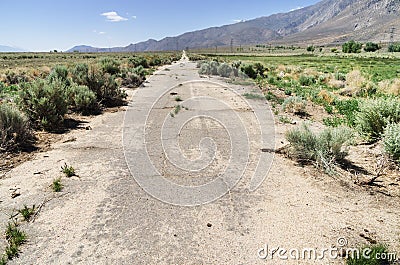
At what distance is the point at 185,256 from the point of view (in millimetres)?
3400

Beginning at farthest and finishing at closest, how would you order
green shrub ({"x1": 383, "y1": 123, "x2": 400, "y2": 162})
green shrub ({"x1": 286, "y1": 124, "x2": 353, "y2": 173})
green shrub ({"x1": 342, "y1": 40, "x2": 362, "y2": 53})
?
green shrub ({"x1": 342, "y1": 40, "x2": 362, "y2": 53})
green shrub ({"x1": 286, "y1": 124, "x2": 353, "y2": 173})
green shrub ({"x1": 383, "y1": 123, "x2": 400, "y2": 162})

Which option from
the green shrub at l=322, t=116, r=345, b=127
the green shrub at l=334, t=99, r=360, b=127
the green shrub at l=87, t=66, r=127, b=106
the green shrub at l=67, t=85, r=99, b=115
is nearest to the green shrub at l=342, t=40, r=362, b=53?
the green shrub at l=334, t=99, r=360, b=127

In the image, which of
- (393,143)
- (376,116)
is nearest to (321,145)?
(393,143)

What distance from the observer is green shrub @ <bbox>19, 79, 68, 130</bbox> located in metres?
8.63

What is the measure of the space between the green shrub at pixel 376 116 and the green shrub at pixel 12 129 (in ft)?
29.0

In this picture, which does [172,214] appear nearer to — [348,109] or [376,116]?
[376,116]

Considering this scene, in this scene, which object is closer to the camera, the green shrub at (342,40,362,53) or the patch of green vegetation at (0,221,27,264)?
the patch of green vegetation at (0,221,27,264)

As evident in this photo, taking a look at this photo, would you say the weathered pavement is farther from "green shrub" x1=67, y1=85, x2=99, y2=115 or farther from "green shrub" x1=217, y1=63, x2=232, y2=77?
"green shrub" x1=217, y1=63, x2=232, y2=77

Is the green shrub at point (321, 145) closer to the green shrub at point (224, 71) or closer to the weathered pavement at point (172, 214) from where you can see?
the weathered pavement at point (172, 214)

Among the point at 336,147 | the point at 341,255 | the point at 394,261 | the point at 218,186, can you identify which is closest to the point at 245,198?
the point at 218,186

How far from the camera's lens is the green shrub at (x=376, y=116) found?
280 inches

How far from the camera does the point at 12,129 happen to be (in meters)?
6.97

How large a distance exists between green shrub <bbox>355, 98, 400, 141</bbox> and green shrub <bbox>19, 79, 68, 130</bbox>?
354 inches

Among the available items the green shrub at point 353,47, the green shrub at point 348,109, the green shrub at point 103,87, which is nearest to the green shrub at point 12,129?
the green shrub at point 103,87
